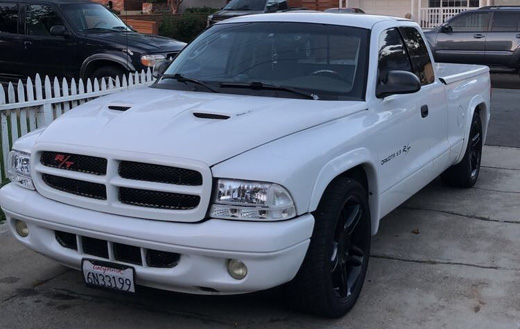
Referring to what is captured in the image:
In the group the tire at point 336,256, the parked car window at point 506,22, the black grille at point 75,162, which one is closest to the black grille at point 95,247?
the black grille at point 75,162

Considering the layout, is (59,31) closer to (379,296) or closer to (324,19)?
(324,19)

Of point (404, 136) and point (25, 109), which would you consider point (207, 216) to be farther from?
point (25, 109)

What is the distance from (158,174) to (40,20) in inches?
349

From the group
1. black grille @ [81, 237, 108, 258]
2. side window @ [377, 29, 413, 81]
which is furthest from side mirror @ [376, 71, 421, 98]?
black grille @ [81, 237, 108, 258]

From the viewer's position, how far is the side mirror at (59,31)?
11295mm

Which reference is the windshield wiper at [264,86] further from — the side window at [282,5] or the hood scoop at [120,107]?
the side window at [282,5]

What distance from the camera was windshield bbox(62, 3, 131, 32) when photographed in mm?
11625

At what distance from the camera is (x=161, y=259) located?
3.87 m

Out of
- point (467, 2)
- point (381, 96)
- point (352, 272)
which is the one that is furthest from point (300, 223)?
point (467, 2)

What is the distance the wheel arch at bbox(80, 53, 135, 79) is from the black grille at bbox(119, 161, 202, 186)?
7.07 m

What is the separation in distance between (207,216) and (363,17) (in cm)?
259

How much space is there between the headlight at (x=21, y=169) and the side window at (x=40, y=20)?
769cm

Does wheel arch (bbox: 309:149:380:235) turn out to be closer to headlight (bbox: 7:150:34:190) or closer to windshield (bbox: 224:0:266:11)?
headlight (bbox: 7:150:34:190)

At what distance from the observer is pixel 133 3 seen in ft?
107
